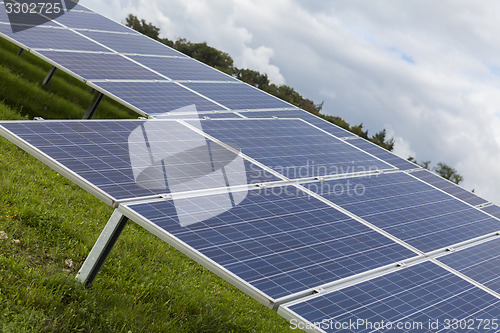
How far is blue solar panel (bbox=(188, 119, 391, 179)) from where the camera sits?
11.3m

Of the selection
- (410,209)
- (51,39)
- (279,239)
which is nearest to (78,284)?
(279,239)

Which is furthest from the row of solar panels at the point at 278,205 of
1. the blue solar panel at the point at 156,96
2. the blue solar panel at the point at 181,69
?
the blue solar panel at the point at 181,69

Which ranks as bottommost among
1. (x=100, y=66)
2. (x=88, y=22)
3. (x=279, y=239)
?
(x=279, y=239)

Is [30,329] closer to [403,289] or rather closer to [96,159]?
[96,159]

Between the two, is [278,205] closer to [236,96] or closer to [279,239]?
[279,239]

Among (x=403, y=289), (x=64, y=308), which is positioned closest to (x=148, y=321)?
(x=64, y=308)

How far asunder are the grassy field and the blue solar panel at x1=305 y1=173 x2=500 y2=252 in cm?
284

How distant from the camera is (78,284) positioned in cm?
855

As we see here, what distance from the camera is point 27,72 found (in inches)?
765

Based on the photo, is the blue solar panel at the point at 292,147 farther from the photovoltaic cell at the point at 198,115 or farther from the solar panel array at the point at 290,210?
the photovoltaic cell at the point at 198,115

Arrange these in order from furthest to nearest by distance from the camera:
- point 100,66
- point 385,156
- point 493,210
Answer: point 385,156 < point 100,66 < point 493,210

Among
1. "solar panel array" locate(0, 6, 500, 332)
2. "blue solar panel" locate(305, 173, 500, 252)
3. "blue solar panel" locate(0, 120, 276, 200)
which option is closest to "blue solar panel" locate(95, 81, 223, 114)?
"solar panel array" locate(0, 6, 500, 332)

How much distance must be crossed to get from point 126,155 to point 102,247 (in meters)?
1.58

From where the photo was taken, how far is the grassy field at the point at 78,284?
8094 mm
